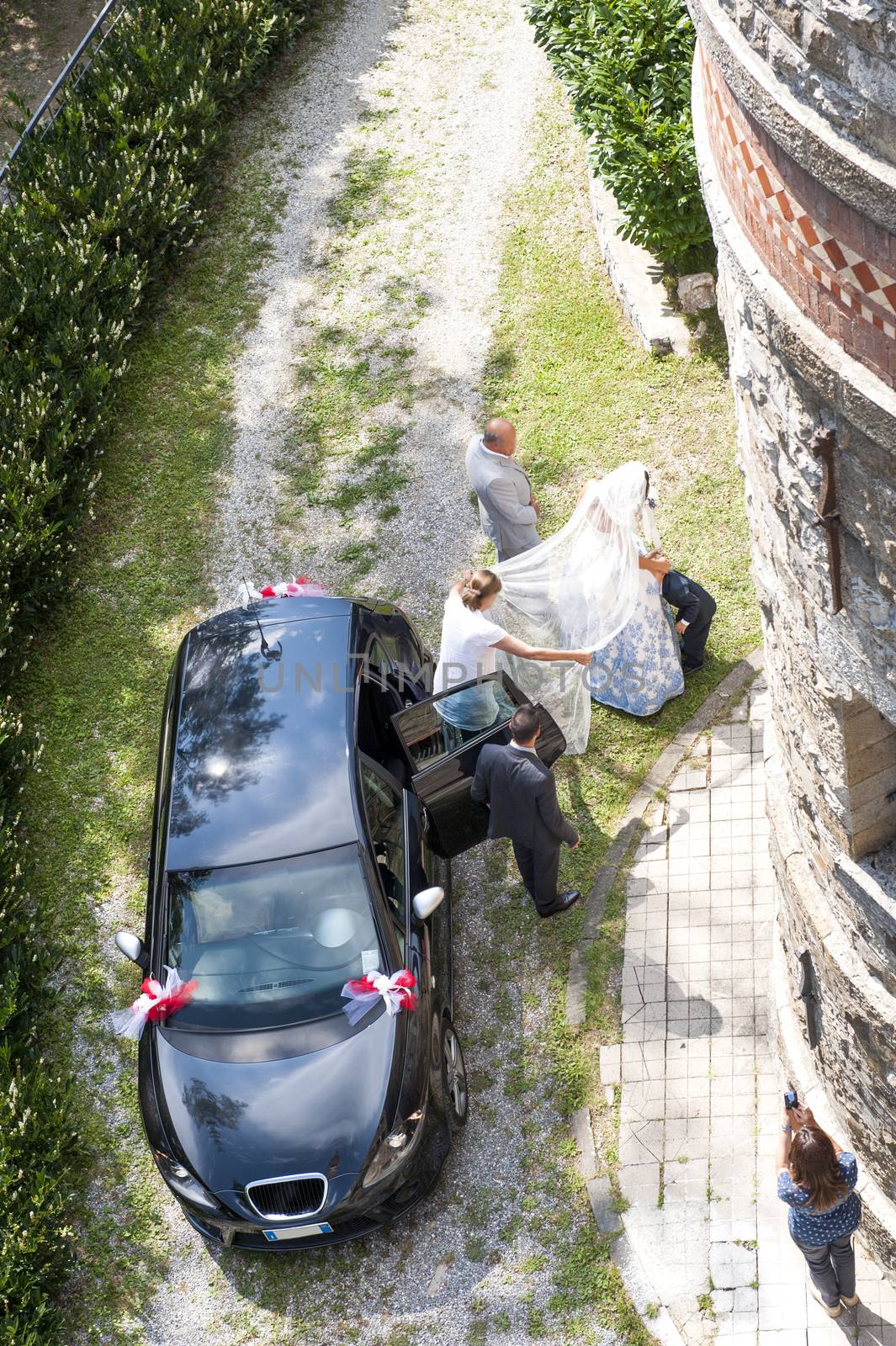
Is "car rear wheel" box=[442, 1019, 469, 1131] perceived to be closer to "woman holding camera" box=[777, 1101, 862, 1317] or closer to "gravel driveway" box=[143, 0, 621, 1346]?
"gravel driveway" box=[143, 0, 621, 1346]

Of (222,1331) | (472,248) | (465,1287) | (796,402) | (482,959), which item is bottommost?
(222,1331)

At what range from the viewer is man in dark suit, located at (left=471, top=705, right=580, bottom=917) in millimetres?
7418

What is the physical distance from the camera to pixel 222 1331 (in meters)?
7.05

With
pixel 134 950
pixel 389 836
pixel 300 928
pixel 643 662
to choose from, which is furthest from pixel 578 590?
pixel 134 950

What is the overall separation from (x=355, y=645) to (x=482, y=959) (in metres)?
Answer: 2.05

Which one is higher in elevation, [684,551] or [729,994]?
[684,551]

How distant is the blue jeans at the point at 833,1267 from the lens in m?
5.96

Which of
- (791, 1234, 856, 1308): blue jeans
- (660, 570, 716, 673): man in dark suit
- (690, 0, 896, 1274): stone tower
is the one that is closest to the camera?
(690, 0, 896, 1274): stone tower

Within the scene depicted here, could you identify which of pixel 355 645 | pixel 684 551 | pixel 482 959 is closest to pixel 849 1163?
pixel 482 959

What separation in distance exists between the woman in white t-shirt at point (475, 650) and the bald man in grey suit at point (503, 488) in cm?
80

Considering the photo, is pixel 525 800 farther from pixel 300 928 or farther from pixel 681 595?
pixel 681 595

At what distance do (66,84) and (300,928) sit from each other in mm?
10817

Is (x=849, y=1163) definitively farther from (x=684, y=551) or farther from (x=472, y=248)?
(x=472, y=248)

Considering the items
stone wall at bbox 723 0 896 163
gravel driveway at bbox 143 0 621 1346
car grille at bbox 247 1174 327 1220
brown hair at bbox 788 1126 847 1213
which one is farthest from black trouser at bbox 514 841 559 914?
stone wall at bbox 723 0 896 163
